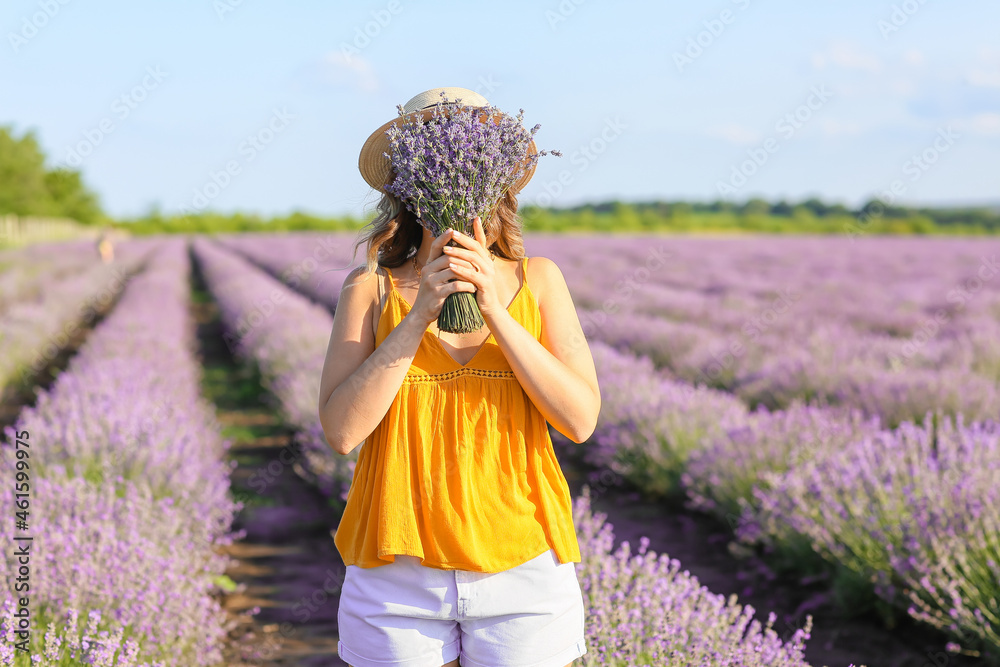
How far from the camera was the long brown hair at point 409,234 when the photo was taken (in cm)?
150

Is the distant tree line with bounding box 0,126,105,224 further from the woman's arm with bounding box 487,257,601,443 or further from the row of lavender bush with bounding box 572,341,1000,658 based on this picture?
the woman's arm with bounding box 487,257,601,443

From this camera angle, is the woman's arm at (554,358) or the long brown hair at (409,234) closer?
the woman's arm at (554,358)

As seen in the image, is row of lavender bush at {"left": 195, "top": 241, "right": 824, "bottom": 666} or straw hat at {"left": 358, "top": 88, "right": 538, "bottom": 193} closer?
straw hat at {"left": 358, "top": 88, "right": 538, "bottom": 193}

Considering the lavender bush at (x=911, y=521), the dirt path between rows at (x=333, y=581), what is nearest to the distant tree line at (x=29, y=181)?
the dirt path between rows at (x=333, y=581)

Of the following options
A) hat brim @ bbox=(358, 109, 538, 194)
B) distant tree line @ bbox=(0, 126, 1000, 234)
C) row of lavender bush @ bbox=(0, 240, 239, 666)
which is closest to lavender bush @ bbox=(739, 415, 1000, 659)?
hat brim @ bbox=(358, 109, 538, 194)

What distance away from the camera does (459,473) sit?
4.51ft

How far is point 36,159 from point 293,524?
201ft

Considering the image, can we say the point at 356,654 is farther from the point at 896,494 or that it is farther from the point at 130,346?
the point at 130,346

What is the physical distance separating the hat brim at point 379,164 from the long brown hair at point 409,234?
3 centimetres

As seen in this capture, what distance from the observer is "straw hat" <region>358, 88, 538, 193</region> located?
4.57 feet

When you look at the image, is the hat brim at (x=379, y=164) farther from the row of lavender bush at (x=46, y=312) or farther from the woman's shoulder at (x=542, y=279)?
the row of lavender bush at (x=46, y=312)

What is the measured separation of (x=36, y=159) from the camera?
179 ft

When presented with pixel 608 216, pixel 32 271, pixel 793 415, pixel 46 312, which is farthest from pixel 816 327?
pixel 608 216

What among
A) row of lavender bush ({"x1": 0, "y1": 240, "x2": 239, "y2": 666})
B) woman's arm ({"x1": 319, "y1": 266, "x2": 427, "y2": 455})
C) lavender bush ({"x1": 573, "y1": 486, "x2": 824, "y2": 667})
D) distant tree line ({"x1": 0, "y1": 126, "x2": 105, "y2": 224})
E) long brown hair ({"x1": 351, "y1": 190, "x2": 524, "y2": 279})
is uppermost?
distant tree line ({"x1": 0, "y1": 126, "x2": 105, "y2": 224})
